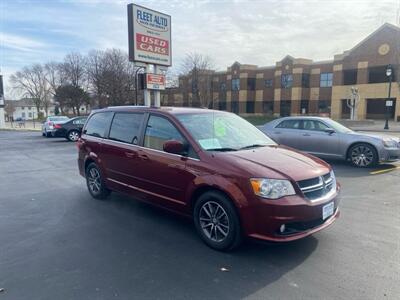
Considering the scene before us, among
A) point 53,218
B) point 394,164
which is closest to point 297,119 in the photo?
point 394,164

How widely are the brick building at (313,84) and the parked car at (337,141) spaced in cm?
2782

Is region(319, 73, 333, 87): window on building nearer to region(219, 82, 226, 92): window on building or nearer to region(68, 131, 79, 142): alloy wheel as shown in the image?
region(219, 82, 226, 92): window on building

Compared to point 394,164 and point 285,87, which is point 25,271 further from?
point 285,87

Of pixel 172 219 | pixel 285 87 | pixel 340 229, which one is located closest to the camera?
pixel 340 229

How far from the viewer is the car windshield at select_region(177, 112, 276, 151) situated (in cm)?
416

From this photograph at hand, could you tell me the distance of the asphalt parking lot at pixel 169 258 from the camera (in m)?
2.98

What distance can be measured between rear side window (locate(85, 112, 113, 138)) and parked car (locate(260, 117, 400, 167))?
6222mm

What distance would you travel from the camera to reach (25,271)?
335 cm

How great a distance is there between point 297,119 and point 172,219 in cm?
662

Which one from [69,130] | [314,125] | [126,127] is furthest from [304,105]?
[126,127]

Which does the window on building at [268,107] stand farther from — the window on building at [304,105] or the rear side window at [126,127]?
the rear side window at [126,127]

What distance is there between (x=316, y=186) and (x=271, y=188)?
64cm

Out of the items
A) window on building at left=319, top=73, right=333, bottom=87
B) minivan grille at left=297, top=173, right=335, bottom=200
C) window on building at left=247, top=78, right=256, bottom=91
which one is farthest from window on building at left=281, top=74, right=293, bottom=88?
minivan grille at left=297, top=173, right=335, bottom=200

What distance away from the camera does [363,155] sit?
8.66 metres
